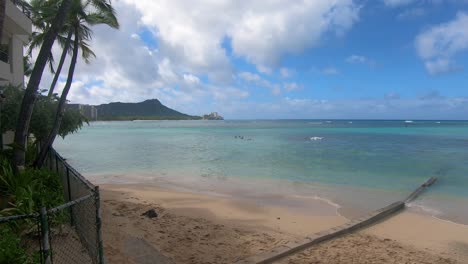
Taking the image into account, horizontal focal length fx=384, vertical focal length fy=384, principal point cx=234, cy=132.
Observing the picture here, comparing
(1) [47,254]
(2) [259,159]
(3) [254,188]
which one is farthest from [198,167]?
(1) [47,254]

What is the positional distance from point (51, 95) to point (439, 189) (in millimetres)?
16815

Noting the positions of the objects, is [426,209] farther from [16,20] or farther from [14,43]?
[14,43]

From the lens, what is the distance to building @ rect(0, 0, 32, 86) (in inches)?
593

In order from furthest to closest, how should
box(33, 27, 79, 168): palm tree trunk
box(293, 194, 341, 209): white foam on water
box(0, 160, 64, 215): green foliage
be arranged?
box(293, 194, 341, 209): white foam on water < box(33, 27, 79, 168): palm tree trunk < box(0, 160, 64, 215): green foliage

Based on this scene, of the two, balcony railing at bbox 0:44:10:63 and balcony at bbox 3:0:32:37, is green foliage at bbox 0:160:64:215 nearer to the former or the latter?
balcony at bbox 3:0:32:37

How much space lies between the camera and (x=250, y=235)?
29.8 feet

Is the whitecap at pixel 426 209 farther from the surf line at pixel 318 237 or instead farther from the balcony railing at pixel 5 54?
the balcony railing at pixel 5 54

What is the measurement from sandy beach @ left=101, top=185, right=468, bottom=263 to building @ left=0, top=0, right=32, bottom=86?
23.6 feet

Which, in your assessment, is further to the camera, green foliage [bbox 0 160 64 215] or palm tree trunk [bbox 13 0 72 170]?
palm tree trunk [bbox 13 0 72 170]

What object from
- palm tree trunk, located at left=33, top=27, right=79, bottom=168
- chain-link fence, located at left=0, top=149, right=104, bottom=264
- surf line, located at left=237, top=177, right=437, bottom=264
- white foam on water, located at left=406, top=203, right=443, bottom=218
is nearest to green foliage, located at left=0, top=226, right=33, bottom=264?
chain-link fence, located at left=0, top=149, right=104, bottom=264

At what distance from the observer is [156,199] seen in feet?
45.4

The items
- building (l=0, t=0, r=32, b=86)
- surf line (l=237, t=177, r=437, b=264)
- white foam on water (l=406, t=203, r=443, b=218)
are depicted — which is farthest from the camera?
building (l=0, t=0, r=32, b=86)

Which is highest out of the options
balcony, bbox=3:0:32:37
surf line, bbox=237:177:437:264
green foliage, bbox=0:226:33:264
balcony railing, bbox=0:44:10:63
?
balcony, bbox=3:0:32:37

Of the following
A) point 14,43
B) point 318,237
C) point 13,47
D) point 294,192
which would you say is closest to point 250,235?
point 318,237
